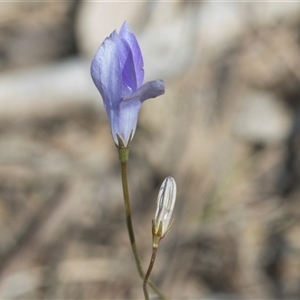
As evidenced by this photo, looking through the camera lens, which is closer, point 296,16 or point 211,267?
point 211,267

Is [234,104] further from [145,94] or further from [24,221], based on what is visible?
[145,94]

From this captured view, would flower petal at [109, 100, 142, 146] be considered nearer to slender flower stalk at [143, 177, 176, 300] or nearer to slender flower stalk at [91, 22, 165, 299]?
slender flower stalk at [91, 22, 165, 299]

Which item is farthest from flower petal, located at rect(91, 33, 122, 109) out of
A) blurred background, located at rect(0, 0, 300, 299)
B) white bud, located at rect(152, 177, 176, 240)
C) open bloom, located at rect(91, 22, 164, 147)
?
blurred background, located at rect(0, 0, 300, 299)

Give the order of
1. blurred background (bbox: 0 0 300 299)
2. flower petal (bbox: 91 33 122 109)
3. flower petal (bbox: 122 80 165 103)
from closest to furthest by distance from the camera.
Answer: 1. flower petal (bbox: 122 80 165 103)
2. flower petal (bbox: 91 33 122 109)
3. blurred background (bbox: 0 0 300 299)

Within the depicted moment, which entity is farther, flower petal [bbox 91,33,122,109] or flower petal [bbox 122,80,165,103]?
flower petal [bbox 91,33,122,109]

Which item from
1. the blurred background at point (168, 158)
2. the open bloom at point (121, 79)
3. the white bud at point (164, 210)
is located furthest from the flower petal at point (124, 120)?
the blurred background at point (168, 158)

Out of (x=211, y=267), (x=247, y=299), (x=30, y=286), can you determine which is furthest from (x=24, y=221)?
(x=247, y=299)
